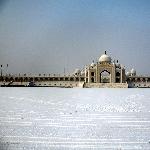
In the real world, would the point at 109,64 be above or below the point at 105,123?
above

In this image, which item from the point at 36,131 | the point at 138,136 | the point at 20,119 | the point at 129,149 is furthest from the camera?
the point at 20,119

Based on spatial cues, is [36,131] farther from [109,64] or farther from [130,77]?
[130,77]

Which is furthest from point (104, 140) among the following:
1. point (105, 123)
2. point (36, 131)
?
point (105, 123)

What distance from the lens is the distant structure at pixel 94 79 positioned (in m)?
51.3

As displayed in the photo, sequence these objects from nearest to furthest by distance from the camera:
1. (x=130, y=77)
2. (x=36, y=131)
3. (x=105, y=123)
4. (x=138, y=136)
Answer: (x=138, y=136)
(x=36, y=131)
(x=105, y=123)
(x=130, y=77)

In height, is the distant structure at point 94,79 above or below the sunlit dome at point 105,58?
below

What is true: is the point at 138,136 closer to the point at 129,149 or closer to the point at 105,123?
the point at 129,149

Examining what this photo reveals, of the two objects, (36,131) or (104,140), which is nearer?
(104,140)

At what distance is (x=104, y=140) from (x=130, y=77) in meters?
55.1

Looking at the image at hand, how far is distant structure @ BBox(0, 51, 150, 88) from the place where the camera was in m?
51.3

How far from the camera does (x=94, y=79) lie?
5200cm

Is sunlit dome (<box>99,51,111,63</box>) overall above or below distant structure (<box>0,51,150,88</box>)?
above

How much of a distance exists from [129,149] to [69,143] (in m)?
0.78

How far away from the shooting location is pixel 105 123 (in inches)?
258
